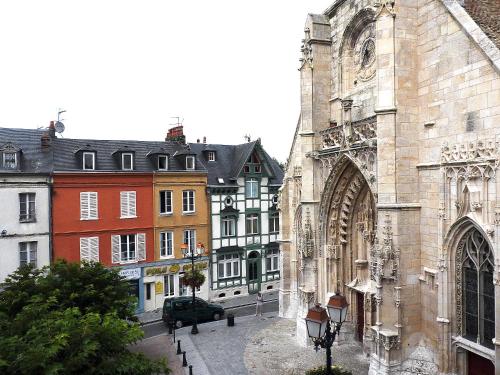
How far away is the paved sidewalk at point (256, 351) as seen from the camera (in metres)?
16.4

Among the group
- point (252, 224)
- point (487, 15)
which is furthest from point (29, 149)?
point (487, 15)

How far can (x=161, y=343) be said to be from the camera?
812 inches

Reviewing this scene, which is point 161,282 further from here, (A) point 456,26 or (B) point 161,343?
(A) point 456,26

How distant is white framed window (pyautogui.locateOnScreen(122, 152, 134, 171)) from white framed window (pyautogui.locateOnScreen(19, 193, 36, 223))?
551cm

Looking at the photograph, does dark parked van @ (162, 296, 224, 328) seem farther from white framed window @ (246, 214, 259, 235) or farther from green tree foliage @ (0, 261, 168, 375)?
green tree foliage @ (0, 261, 168, 375)

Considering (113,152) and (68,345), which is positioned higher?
(113,152)

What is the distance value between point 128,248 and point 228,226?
23.2 feet

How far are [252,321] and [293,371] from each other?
7.52 meters

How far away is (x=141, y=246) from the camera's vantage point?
2706 cm

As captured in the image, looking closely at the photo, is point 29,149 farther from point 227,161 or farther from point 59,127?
point 227,161

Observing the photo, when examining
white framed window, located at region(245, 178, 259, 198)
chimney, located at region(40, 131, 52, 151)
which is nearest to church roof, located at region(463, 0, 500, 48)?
white framed window, located at region(245, 178, 259, 198)

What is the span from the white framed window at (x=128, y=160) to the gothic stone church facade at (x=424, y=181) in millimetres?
14067

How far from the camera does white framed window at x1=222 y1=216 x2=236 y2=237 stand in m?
30.0

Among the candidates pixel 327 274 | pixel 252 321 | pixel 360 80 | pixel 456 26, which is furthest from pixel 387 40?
pixel 252 321
